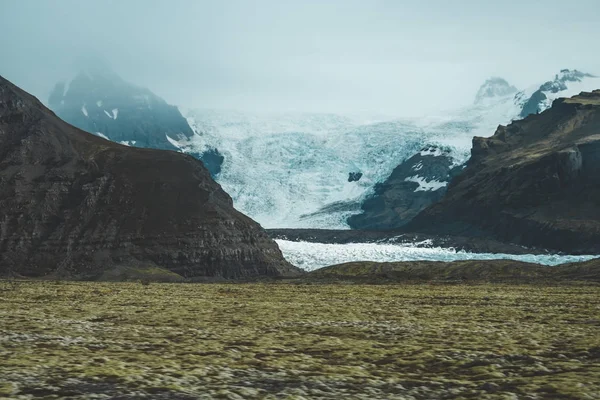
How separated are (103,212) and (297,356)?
139 meters

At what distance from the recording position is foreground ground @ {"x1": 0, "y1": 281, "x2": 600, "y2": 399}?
52.3 ft

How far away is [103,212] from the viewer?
15175cm

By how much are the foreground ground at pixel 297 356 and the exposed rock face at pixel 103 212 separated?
348 feet

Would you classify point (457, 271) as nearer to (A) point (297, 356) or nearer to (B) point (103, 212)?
(B) point (103, 212)

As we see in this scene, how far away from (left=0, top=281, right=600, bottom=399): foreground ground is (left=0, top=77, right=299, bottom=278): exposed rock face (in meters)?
106

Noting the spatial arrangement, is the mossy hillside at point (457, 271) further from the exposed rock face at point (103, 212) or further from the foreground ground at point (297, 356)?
the foreground ground at point (297, 356)

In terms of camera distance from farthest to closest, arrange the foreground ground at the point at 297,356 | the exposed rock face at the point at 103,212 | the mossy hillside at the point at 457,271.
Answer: the exposed rock face at the point at 103,212 < the mossy hillside at the point at 457,271 < the foreground ground at the point at 297,356

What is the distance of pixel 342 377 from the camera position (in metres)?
17.8

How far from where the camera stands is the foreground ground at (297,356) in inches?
628

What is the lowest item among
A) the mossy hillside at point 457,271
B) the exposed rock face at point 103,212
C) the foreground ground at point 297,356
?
the mossy hillside at point 457,271

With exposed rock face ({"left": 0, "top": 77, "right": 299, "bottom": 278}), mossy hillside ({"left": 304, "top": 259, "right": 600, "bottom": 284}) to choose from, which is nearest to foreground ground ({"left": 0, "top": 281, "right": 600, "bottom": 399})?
mossy hillside ({"left": 304, "top": 259, "right": 600, "bottom": 284})

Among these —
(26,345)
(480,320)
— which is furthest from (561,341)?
(26,345)

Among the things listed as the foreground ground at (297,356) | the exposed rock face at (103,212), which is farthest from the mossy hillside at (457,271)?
the foreground ground at (297,356)

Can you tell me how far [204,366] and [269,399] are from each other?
4971 millimetres
